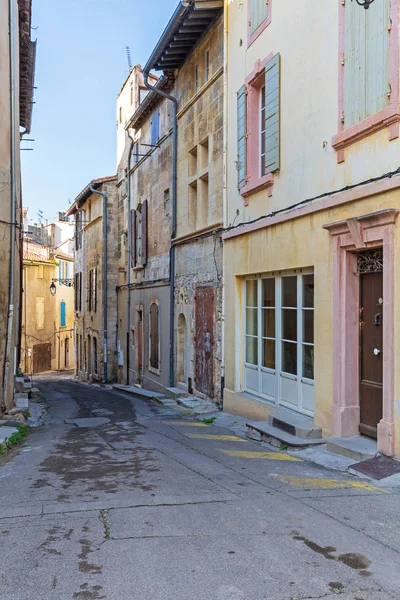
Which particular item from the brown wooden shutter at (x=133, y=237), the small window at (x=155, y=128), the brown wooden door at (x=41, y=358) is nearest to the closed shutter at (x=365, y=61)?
the small window at (x=155, y=128)

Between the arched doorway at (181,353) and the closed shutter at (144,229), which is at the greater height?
the closed shutter at (144,229)

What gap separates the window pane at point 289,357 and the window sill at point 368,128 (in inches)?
118

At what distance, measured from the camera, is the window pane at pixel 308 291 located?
8.25 meters

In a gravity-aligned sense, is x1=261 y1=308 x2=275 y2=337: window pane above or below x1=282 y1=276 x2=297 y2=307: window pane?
below

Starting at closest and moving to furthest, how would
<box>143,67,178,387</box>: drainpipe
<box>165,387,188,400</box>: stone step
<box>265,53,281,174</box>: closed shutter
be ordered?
1. <box>265,53,281,174</box>: closed shutter
2. <box>165,387,188,400</box>: stone step
3. <box>143,67,178,387</box>: drainpipe

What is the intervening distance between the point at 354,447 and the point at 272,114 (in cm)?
537

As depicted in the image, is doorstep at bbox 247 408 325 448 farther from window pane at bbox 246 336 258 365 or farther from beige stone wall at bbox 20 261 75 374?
beige stone wall at bbox 20 261 75 374

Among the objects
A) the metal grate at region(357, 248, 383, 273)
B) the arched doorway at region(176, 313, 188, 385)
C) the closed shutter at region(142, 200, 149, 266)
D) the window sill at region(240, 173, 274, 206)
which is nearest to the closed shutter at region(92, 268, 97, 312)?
the closed shutter at region(142, 200, 149, 266)

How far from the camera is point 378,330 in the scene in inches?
266

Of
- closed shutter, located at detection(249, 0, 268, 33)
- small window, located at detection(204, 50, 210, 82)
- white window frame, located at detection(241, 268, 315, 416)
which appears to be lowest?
white window frame, located at detection(241, 268, 315, 416)

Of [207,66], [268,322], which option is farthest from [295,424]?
[207,66]

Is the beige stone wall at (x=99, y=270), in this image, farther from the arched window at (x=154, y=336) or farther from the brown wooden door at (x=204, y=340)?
the brown wooden door at (x=204, y=340)

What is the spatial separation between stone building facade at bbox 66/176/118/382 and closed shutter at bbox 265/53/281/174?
571 inches

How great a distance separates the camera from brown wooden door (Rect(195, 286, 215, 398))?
12281 mm
